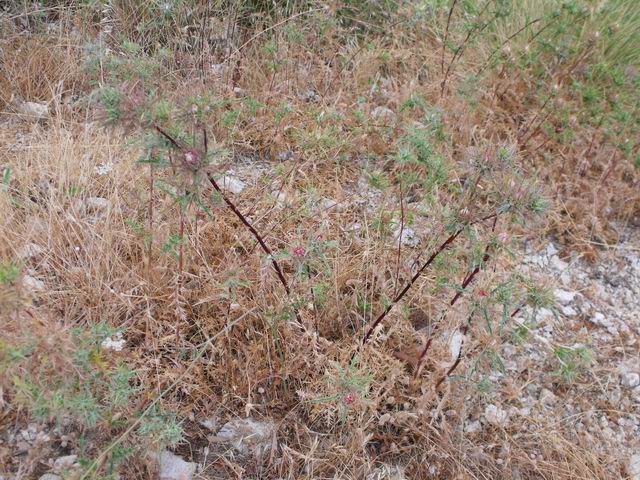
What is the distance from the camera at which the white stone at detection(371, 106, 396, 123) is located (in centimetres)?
294

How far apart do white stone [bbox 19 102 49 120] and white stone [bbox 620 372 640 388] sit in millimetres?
2669

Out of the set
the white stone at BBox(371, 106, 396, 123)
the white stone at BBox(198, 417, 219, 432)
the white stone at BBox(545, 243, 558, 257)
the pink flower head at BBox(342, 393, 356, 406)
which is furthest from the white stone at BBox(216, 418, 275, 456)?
the white stone at BBox(371, 106, 396, 123)

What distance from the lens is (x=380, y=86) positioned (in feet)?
10.6

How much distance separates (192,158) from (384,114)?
1717 millimetres

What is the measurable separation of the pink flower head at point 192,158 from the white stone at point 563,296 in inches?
66.6

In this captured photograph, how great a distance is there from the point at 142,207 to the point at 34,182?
48 cm

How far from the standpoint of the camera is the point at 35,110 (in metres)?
2.81

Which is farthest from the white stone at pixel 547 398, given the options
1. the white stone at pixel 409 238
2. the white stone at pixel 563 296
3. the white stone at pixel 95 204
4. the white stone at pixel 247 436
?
the white stone at pixel 95 204

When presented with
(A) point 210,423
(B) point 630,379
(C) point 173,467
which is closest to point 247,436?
(A) point 210,423

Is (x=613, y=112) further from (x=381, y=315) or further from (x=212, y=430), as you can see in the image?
(x=212, y=430)

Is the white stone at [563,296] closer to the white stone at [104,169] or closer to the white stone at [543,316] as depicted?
the white stone at [543,316]

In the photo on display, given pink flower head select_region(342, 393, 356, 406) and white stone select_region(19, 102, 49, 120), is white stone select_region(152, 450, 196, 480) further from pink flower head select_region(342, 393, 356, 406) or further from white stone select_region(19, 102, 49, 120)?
white stone select_region(19, 102, 49, 120)

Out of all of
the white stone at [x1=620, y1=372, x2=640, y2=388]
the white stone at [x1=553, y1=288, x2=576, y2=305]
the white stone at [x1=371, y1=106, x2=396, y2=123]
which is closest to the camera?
the white stone at [x1=620, y1=372, x2=640, y2=388]

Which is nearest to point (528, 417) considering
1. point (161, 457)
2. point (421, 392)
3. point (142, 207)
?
point (421, 392)
